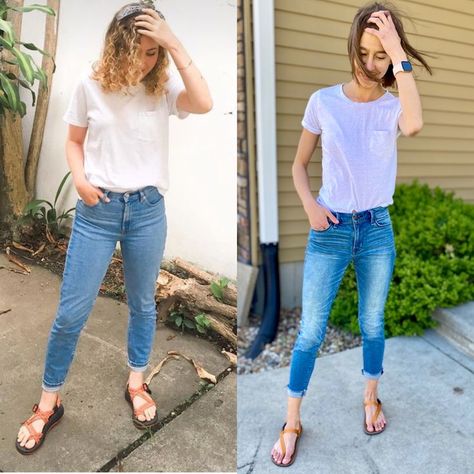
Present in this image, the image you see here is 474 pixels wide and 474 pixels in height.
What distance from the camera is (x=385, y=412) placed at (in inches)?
78.7

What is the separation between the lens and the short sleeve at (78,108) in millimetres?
1328

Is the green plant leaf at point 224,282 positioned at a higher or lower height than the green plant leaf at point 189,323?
higher

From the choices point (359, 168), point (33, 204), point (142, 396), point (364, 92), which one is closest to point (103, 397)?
point (142, 396)

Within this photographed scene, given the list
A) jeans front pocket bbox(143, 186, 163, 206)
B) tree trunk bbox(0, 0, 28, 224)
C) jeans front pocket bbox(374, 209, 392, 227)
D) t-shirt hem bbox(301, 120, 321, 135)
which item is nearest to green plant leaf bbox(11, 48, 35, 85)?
tree trunk bbox(0, 0, 28, 224)

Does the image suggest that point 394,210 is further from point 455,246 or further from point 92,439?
point 92,439

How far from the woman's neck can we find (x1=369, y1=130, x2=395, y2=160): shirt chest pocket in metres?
0.09

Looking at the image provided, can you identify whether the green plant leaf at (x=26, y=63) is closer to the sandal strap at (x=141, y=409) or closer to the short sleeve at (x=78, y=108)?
the short sleeve at (x=78, y=108)

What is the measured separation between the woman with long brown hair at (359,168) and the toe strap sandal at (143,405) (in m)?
0.47

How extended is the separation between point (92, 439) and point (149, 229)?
0.59 m

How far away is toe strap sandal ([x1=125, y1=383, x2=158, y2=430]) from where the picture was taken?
153cm

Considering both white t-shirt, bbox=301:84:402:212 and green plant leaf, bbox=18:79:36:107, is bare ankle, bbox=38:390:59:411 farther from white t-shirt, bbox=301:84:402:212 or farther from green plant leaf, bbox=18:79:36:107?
white t-shirt, bbox=301:84:402:212

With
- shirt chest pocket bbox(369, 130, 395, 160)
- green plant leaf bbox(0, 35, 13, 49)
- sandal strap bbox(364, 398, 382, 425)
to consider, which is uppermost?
green plant leaf bbox(0, 35, 13, 49)

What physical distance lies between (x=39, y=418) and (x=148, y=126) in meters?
0.83

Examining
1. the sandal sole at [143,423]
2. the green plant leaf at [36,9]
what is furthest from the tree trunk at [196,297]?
the green plant leaf at [36,9]
